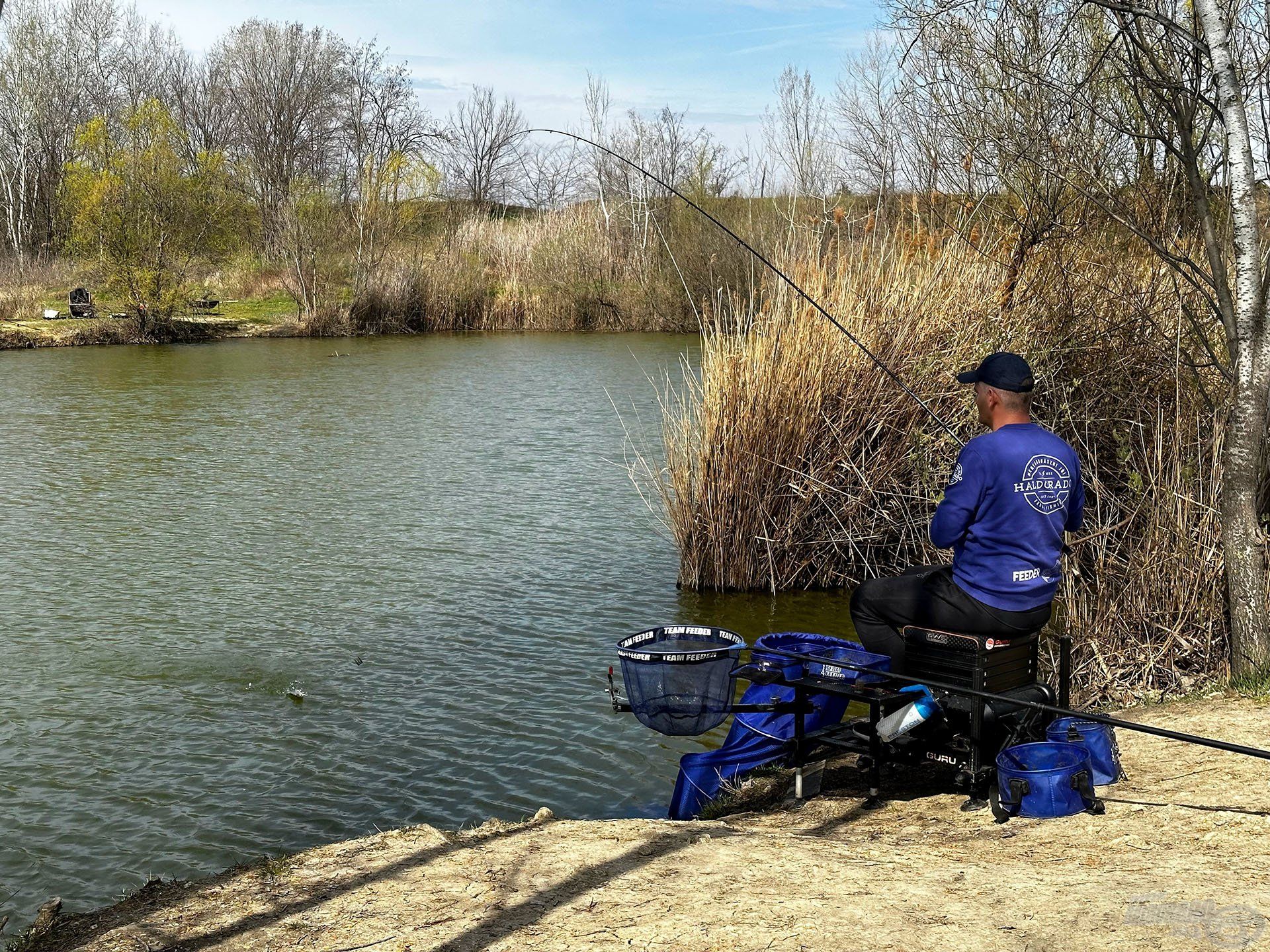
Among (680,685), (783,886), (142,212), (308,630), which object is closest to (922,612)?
(680,685)

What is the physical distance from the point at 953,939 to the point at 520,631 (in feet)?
16.8

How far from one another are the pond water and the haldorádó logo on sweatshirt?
213 cm

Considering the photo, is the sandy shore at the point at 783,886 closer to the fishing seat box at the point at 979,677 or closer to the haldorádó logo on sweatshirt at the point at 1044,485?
the fishing seat box at the point at 979,677

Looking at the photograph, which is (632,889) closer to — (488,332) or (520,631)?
(520,631)

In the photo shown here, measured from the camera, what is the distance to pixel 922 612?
4.61 meters

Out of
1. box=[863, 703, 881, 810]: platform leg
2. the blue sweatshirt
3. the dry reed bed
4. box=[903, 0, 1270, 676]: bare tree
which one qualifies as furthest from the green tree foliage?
the blue sweatshirt

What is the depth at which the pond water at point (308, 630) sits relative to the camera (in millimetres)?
5402

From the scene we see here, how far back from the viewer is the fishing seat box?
172 inches

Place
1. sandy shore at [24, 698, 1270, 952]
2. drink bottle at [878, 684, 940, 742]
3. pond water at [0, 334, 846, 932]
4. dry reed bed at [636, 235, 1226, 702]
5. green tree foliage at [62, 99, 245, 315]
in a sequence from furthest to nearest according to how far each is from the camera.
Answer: green tree foliage at [62, 99, 245, 315]
dry reed bed at [636, 235, 1226, 702]
pond water at [0, 334, 846, 932]
drink bottle at [878, 684, 940, 742]
sandy shore at [24, 698, 1270, 952]

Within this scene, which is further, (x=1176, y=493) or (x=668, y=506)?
(x=668, y=506)

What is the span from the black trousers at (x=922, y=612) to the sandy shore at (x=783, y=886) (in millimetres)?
629

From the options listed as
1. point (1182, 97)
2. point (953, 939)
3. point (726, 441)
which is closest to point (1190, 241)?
point (1182, 97)

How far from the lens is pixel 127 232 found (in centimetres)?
2864

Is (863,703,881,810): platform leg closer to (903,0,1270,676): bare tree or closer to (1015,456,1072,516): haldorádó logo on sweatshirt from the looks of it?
(1015,456,1072,516): haldorádó logo on sweatshirt
